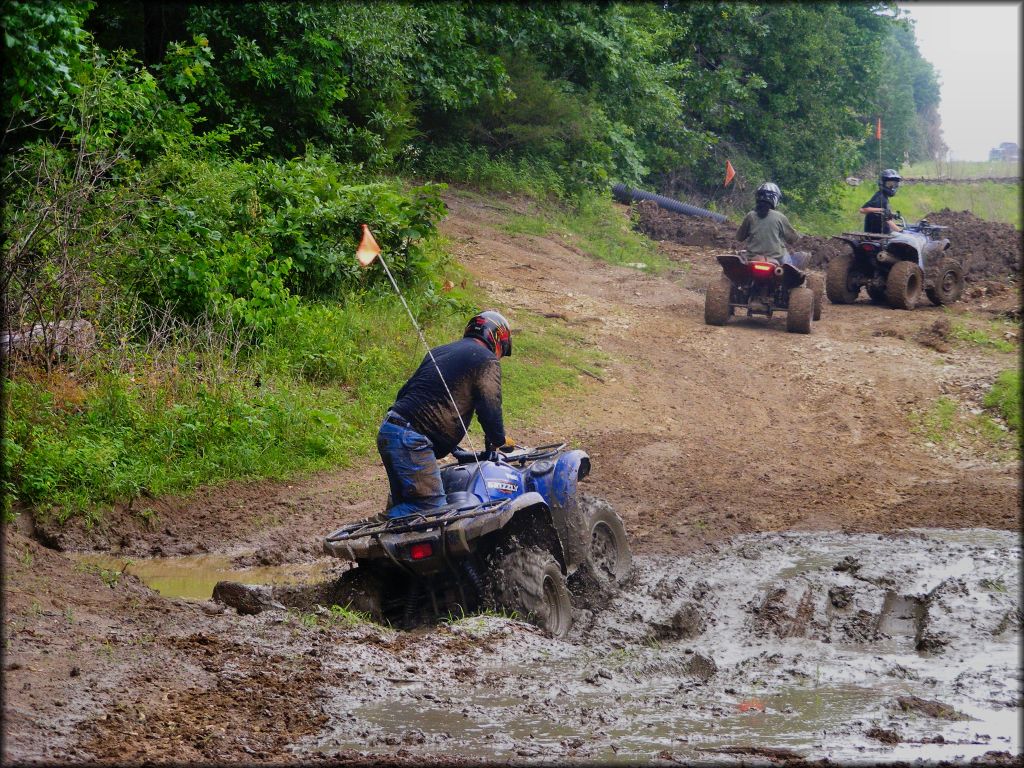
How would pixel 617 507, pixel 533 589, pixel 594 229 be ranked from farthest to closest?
1. pixel 594 229
2. pixel 617 507
3. pixel 533 589

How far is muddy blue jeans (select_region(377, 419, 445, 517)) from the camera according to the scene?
7.12m

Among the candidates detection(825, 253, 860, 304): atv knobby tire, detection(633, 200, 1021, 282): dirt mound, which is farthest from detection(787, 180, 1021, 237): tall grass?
detection(825, 253, 860, 304): atv knobby tire

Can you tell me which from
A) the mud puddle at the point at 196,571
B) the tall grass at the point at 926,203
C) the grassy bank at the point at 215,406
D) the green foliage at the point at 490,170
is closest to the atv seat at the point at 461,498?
the mud puddle at the point at 196,571

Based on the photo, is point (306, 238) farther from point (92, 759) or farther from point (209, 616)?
point (92, 759)

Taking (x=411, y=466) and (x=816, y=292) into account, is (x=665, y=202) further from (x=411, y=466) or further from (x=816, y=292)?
(x=411, y=466)

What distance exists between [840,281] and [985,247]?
20.9 ft

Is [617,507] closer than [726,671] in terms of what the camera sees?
No

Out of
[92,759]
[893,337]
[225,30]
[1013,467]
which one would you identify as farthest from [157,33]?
[92,759]

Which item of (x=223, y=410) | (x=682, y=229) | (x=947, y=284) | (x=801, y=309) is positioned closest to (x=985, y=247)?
(x=947, y=284)

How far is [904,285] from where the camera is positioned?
1811cm

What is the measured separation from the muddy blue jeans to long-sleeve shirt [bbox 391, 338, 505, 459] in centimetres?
9

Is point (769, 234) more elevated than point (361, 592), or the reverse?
point (769, 234)

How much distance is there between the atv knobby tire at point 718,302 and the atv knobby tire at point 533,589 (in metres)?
10.7

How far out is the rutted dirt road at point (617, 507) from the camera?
534 cm
